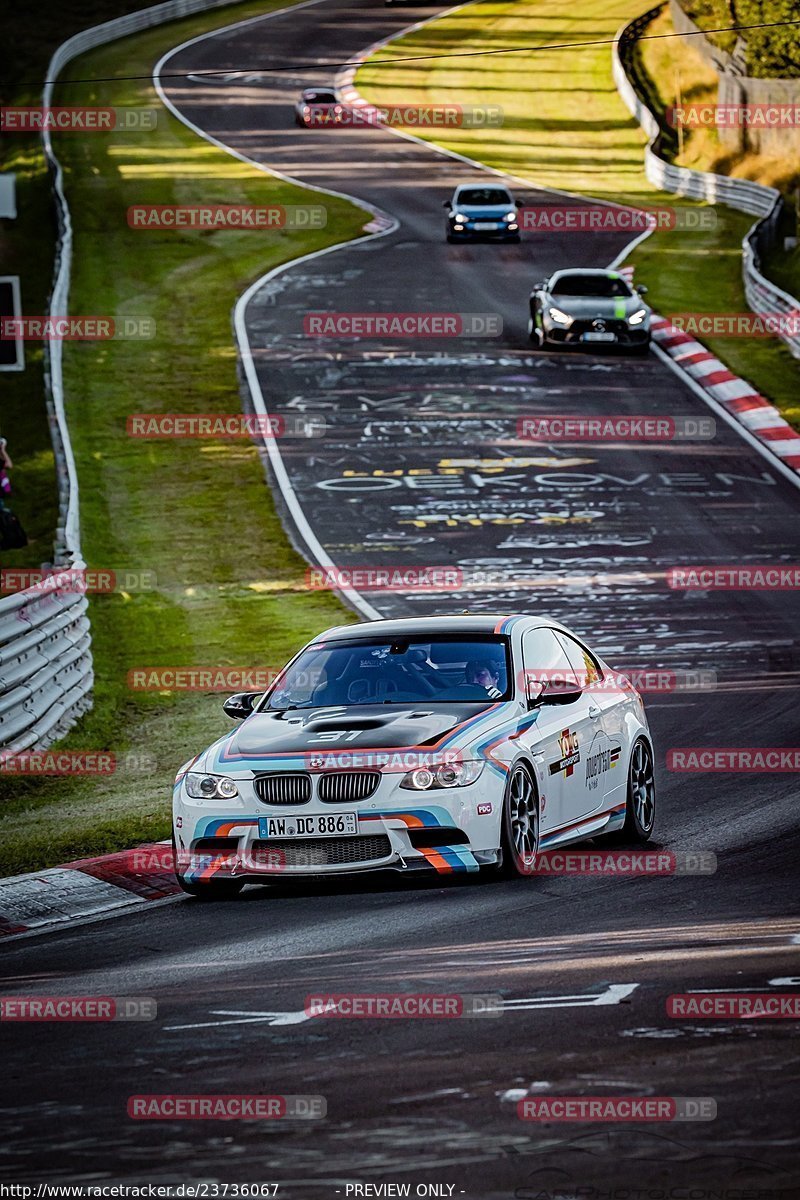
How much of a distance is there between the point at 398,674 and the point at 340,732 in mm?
912

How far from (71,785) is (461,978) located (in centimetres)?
785

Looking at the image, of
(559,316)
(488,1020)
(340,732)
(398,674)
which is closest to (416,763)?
(340,732)

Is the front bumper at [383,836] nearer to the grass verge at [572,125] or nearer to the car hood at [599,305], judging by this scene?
the grass verge at [572,125]

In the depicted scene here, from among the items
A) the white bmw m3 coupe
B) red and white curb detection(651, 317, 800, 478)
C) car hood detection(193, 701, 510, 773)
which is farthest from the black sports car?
car hood detection(193, 701, 510, 773)

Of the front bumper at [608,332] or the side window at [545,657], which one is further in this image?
the front bumper at [608,332]

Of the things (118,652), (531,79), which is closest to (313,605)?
(118,652)

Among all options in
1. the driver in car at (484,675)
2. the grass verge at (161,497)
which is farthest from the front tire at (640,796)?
the grass verge at (161,497)

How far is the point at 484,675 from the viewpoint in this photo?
1138cm

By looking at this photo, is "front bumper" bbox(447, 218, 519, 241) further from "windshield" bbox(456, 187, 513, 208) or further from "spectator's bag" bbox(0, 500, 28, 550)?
"spectator's bag" bbox(0, 500, 28, 550)

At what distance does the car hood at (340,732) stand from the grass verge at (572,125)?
852 inches

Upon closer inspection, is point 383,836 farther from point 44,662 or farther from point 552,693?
point 44,662

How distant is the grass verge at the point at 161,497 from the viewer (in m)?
15.2

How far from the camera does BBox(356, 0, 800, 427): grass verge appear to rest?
40816 millimetres

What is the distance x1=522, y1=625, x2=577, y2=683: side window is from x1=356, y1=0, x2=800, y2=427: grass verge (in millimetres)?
20289
